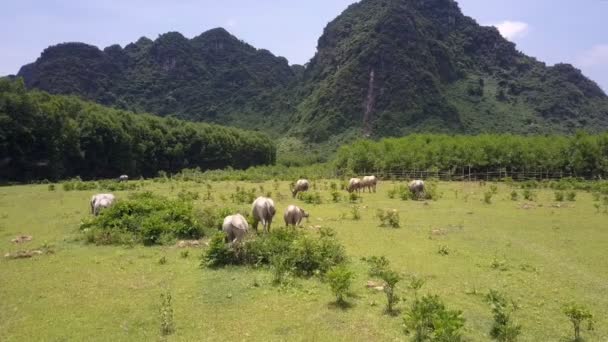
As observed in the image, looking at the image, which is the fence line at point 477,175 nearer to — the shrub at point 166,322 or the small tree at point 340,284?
the small tree at point 340,284

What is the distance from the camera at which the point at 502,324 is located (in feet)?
31.9

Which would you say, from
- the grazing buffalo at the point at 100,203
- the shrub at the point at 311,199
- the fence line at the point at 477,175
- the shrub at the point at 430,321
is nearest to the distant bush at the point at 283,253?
the shrub at the point at 430,321

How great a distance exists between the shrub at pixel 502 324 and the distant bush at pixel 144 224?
11661mm

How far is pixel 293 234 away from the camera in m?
15.8

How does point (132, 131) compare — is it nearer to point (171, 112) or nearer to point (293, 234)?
point (293, 234)

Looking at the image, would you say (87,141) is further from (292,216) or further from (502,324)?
(502,324)

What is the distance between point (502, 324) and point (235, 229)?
842cm

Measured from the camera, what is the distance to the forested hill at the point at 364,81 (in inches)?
4286

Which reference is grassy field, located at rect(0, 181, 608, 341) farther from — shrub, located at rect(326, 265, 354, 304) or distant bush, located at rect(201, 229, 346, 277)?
distant bush, located at rect(201, 229, 346, 277)

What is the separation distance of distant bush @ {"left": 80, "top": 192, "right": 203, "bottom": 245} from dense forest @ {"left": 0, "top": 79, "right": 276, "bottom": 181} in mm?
30188

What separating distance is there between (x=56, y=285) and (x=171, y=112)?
134943 mm

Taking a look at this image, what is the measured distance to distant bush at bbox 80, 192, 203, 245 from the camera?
57.8 ft

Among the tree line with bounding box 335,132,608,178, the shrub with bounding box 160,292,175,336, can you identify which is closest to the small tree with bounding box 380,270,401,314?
the shrub with bounding box 160,292,175,336

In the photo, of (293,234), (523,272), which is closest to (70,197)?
(293,234)
